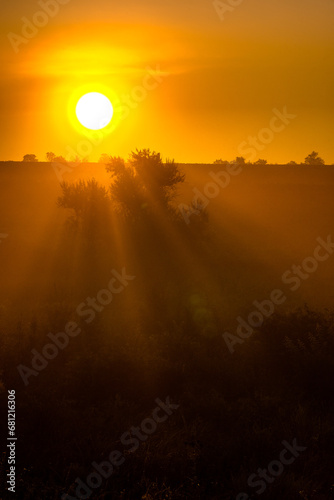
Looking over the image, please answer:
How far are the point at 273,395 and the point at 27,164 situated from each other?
4186cm

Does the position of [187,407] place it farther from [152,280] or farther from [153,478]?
[152,280]

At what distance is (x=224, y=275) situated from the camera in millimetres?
20156

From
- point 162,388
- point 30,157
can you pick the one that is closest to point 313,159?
point 30,157

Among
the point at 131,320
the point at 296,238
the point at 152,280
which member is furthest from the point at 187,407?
the point at 296,238
